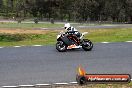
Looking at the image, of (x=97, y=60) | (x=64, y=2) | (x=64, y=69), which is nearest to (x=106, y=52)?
(x=97, y=60)

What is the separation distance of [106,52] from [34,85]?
6.81 meters

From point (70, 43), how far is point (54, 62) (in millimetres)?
3340

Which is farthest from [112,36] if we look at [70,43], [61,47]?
[61,47]

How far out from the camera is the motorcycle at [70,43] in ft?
57.5

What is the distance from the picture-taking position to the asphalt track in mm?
12065

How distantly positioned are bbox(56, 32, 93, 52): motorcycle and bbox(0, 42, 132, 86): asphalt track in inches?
10.7

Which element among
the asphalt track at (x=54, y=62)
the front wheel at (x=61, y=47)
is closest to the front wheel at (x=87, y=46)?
the asphalt track at (x=54, y=62)

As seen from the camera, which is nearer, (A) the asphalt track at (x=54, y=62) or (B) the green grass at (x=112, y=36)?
(A) the asphalt track at (x=54, y=62)

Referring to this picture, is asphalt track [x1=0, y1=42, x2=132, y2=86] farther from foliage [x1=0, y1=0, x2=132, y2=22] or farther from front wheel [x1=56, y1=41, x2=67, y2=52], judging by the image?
foliage [x1=0, y1=0, x2=132, y2=22]

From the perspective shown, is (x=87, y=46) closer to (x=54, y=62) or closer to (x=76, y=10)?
(x=54, y=62)

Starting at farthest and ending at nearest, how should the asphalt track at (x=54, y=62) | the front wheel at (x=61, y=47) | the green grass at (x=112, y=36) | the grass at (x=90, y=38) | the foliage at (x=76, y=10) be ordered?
the foliage at (x=76, y=10) < the green grass at (x=112, y=36) < the grass at (x=90, y=38) < the front wheel at (x=61, y=47) < the asphalt track at (x=54, y=62)

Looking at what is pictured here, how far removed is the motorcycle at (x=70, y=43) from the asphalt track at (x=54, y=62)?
27cm

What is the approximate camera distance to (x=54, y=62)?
1458 cm

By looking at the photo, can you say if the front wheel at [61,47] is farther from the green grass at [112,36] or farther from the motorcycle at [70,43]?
the green grass at [112,36]
